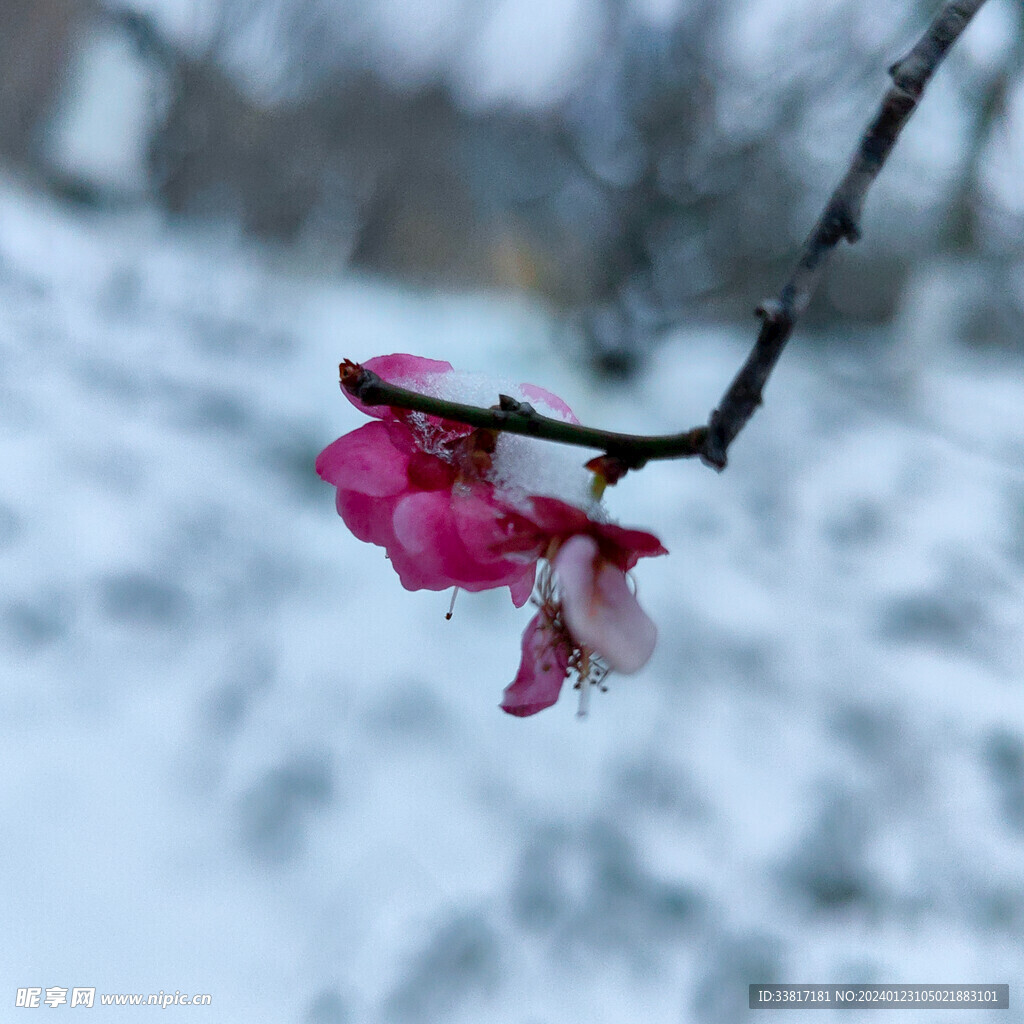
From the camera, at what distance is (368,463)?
0.95 ft

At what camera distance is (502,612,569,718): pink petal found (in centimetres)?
27

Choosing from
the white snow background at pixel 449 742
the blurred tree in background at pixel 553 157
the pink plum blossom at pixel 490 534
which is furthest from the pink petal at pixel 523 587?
the blurred tree in background at pixel 553 157

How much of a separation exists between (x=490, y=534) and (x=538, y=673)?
57 mm

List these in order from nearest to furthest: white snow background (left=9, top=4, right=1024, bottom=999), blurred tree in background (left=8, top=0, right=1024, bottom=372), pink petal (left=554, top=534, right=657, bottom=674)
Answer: pink petal (left=554, top=534, right=657, bottom=674) → white snow background (left=9, top=4, right=1024, bottom=999) → blurred tree in background (left=8, top=0, right=1024, bottom=372)

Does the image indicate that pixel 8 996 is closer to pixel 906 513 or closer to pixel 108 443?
pixel 108 443

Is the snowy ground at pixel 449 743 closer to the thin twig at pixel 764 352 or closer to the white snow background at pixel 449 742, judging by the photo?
the white snow background at pixel 449 742

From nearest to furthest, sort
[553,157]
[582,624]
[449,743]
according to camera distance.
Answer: [582,624] < [449,743] < [553,157]

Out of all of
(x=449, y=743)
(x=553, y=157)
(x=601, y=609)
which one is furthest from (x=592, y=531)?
(x=553, y=157)

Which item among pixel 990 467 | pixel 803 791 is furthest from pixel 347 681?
pixel 990 467

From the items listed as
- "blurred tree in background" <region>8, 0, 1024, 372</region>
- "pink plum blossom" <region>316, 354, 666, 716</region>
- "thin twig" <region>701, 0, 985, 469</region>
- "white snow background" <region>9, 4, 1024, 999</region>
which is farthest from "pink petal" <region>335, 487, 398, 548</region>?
"blurred tree in background" <region>8, 0, 1024, 372</region>

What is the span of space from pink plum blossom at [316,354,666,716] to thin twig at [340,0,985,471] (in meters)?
0.02

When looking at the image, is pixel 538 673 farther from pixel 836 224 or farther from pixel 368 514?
pixel 836 224

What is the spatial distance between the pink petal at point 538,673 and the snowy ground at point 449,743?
2.99ft

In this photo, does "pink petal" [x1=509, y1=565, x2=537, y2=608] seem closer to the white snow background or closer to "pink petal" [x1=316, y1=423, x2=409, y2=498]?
"pink petal" [x1=316, y1=423, x2=409, y2=498]
